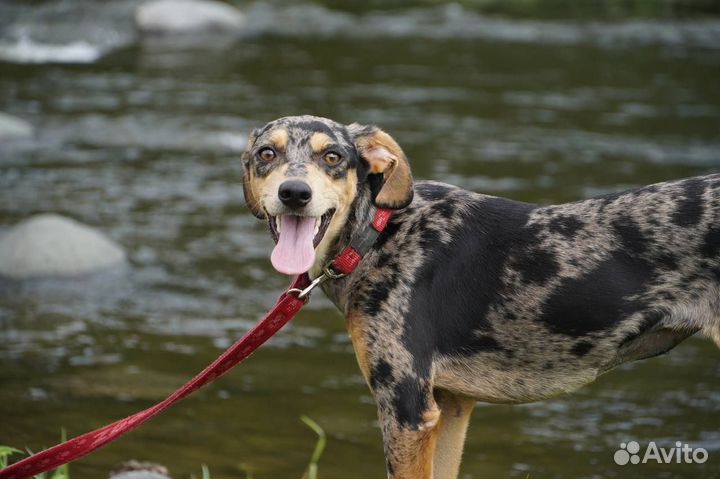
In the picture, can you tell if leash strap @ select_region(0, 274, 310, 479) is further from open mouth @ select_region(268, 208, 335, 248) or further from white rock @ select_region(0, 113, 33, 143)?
white rock @ select_region(0, 113, 33, 143)

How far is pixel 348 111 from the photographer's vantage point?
1619cm

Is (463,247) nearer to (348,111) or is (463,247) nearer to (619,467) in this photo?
(619,467)

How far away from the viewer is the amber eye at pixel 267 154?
4895 millimetres

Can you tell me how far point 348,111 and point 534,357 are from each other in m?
11.4

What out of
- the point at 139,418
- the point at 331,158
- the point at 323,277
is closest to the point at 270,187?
the point at 331,158

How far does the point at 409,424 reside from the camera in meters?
4.80

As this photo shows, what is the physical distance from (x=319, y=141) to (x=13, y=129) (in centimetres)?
1086

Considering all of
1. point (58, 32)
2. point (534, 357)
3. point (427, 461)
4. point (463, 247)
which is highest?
point (463, 247)

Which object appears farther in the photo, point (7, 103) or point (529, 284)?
point (7, 103)

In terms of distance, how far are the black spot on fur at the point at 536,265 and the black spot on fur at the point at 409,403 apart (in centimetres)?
64

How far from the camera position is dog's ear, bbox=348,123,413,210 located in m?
4.89

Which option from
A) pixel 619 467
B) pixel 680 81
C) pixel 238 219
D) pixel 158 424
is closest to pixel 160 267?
pixel 238 219

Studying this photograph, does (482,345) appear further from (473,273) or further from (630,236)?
(630,236)

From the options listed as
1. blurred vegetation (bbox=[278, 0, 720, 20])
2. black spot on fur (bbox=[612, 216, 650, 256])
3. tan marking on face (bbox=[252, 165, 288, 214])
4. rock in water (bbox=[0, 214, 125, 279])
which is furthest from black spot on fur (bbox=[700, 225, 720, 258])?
blurred vegetation (bbox=[278, 0, 720, 20])
